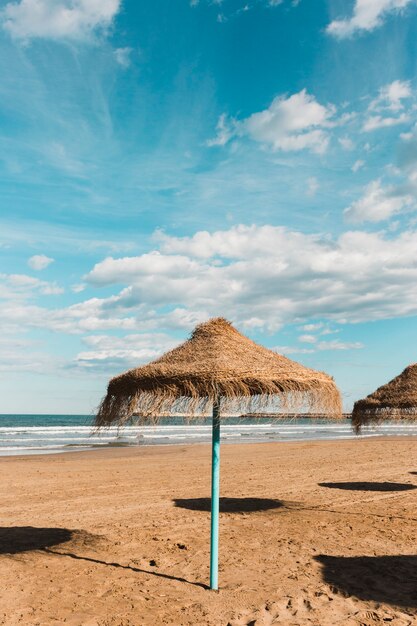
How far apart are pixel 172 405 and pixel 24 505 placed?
7.09 m

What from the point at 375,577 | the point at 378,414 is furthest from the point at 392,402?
the point at 375,577

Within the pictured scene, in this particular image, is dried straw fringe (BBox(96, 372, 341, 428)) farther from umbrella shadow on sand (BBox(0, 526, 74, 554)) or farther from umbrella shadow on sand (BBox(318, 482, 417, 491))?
umbrella shadow on sand (BBox(318, 482, 417, 491))

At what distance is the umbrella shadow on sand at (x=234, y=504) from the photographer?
10295 millimetres

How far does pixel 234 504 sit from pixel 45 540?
3.95 m

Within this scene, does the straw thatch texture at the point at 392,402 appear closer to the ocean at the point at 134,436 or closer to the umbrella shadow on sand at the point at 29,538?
the ocean at the point at 134,436

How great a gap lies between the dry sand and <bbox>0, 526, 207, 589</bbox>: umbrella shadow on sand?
2 cm

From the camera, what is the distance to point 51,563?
6945 mm

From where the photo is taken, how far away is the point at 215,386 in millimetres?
5352

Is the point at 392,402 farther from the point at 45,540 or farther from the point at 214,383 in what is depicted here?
the point at 45,540

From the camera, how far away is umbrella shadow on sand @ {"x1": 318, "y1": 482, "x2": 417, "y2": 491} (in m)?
12.9

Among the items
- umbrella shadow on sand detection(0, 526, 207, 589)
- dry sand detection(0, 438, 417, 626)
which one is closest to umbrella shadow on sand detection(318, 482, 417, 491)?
dry sand detection(0, 438, 417, 626)

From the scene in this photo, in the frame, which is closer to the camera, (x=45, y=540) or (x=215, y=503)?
(x=215, y=503)

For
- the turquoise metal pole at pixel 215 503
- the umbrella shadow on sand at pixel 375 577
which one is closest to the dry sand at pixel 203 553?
the umbrella shadow on sand at pixel 375 577

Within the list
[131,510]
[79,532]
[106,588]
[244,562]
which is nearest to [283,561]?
[244,562]
